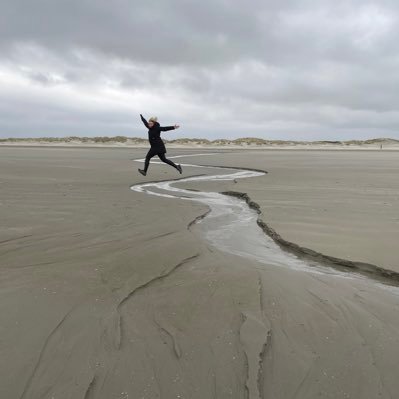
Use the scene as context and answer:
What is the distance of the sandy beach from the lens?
99.1 inches

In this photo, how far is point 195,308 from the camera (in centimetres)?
348

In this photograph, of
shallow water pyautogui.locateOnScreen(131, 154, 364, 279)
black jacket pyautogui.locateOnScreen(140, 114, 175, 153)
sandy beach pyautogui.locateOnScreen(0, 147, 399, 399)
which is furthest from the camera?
black jacket pyautogui.locateOnScreen(140, 114, 175, 153)

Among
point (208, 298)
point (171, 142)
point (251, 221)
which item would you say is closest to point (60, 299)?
point (208, 298)

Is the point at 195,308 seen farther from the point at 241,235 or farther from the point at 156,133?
the point at 156,133

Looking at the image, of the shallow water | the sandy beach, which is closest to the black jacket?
the shallow water

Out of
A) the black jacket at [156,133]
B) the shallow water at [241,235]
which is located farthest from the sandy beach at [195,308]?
the black jacket at [156,133]

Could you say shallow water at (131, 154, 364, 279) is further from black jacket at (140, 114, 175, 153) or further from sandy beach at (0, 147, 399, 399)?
black jacket at (140, 114, 175, 153)

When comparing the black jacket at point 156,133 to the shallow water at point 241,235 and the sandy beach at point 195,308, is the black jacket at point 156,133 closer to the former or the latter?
the shallow water at point 241,235

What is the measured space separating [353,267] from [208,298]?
6.24ft

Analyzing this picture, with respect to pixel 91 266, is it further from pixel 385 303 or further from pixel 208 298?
pixel 385 303

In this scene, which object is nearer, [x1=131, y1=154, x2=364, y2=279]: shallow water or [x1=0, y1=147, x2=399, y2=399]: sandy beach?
[x1=0, y1=147, x2=399, y2=399]: sandy beach

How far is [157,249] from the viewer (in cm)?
519

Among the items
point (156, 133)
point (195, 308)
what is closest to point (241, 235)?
point (195, 308)

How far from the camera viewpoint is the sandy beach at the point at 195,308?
2.52m
